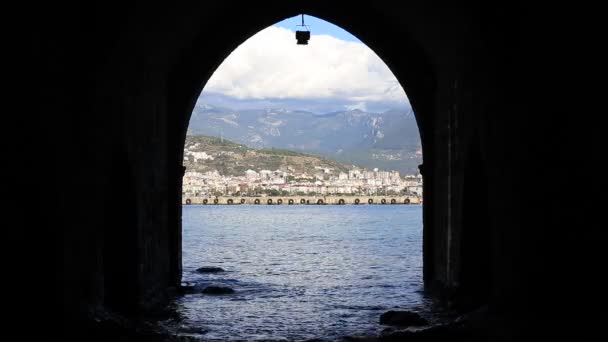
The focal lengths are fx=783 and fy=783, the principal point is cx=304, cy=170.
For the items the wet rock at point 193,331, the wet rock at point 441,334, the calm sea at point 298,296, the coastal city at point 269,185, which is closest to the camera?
the wet rock at point 441,334

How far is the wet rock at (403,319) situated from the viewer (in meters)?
12.2

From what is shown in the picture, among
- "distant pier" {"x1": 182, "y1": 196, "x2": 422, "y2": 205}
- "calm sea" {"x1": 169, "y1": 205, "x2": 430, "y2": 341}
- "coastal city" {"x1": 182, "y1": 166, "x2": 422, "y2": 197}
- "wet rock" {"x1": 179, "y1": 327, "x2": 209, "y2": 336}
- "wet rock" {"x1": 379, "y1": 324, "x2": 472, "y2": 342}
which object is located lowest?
"calm sea" {"x1": 169, "y1": 205, "x2": 430, "y2": 341}

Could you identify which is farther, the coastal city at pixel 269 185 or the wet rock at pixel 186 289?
the coastal city at pixel 269 185

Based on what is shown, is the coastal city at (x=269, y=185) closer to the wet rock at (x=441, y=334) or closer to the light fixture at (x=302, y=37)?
the light fixture at (x=302, y=37)

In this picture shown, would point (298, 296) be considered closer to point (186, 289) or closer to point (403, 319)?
point (186, 289)

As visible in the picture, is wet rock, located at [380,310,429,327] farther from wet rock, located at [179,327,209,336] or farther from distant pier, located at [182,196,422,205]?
distant pier, located at [182,196,422,205]

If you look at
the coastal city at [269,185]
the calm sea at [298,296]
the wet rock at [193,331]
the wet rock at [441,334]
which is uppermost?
the coastal city at [269,185]

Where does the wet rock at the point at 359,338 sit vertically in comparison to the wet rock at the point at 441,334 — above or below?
below

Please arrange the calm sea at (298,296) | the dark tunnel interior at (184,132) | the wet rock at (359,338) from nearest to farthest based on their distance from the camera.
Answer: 1. the dark tunnel interior at (184,132)
2. the wet rock at (359,338)
3. the calm sea at (298,296)

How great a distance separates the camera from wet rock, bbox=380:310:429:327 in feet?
40.1

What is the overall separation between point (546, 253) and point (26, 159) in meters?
4.75

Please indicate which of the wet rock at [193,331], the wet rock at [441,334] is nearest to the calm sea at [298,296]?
the wet rock at [193,331]

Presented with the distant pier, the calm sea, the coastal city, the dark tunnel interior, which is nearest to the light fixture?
the dark tunnel interior

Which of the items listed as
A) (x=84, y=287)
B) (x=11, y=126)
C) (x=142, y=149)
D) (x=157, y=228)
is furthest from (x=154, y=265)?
(x=11, y=126)
